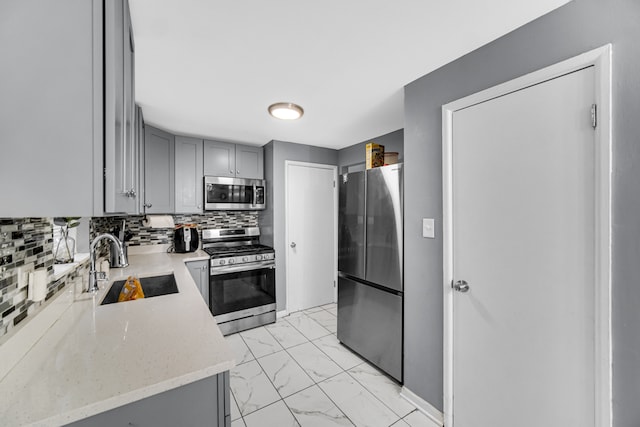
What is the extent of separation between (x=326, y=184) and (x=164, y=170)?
79.0 inches

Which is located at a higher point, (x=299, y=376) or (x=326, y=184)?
(x=326, y=184)

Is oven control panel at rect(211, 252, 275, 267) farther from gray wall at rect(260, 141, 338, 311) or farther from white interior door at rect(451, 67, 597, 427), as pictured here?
white interior door at rect(451, 67, 597, 427)

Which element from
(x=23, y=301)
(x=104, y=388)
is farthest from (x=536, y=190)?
(x=23, y=301)

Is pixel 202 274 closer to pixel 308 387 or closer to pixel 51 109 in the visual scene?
pixel 308 387

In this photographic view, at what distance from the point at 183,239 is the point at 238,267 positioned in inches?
30.0

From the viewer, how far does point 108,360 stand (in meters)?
0.88

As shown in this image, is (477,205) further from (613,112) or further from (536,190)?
(613,112)

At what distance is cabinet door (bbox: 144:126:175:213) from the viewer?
2.67 metres

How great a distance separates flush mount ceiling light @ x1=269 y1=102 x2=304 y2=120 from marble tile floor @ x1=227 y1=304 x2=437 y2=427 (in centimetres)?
185

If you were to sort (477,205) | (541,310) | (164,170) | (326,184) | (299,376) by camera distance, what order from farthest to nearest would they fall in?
(326,184) → (164,170) → (299,376) → (477,205) → (541,310)

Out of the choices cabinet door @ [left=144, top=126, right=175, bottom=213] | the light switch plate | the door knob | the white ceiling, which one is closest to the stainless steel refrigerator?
the light switch plate

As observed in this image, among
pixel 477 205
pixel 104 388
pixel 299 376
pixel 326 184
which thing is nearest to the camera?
pixel 104 388

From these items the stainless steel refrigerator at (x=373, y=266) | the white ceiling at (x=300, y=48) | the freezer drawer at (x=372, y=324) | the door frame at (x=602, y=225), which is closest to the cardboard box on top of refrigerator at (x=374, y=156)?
the stainless steel refrigerator at (x=373, y=266)

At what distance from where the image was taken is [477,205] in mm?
1427
